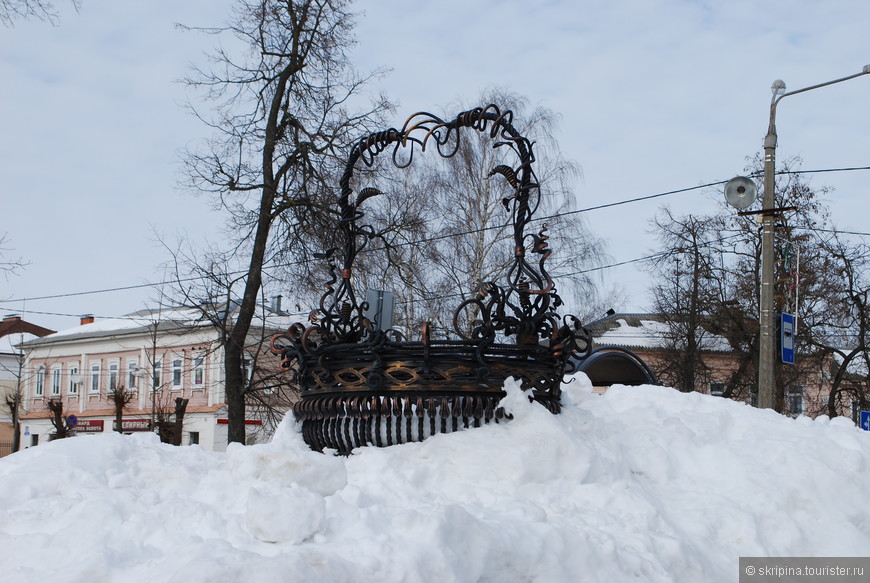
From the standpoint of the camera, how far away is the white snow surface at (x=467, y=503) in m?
3.13

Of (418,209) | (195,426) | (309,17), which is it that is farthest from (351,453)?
(195,426)

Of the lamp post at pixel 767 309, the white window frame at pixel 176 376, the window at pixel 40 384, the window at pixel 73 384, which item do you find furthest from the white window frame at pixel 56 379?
the lamp post at pixel 767 309

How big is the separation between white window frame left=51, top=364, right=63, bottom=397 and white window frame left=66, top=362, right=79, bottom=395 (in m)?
0.83

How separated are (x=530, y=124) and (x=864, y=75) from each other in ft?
45.5

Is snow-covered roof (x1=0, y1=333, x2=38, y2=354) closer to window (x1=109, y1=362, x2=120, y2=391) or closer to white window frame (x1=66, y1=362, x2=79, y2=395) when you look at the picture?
white window frame (x1=66, y1=362, x2=79, y2=395)

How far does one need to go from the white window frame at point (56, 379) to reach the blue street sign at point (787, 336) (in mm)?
42898

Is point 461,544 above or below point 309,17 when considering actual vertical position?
below

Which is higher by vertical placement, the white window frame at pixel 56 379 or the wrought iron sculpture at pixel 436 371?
the wrought iron sculpture at pixel 436 371

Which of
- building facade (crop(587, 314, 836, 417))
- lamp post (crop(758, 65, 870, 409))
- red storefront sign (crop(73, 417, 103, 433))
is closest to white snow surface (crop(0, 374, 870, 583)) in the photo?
lamp post (crop(758, 65, 870, 409))

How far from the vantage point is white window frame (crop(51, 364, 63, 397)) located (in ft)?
157

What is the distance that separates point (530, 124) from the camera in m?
26.2

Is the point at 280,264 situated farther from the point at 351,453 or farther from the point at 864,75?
the point at 351,453

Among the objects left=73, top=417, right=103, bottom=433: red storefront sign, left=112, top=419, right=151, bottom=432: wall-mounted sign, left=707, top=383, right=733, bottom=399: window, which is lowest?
left=73, top=417, right=103, bottom=433: red storefront sign

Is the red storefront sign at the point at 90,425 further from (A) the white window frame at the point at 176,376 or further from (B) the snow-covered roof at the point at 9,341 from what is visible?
(B) the snow-covered roof at the point at 9,341
